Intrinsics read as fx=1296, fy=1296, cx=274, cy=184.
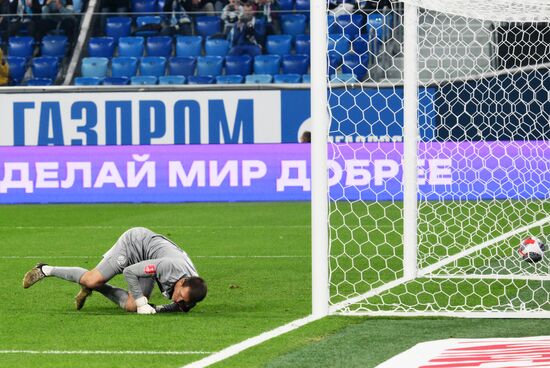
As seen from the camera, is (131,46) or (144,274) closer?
(144,274)

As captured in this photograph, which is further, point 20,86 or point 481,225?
point 20,86

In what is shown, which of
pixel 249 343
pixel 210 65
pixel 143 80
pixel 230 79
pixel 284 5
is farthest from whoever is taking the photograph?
pixel 284 5

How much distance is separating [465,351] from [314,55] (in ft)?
8.34

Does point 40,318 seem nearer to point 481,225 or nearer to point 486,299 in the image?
point 486,299

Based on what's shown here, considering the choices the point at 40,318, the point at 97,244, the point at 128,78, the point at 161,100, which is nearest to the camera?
the point at 40,318

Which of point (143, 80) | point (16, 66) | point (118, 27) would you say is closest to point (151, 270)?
point (143, 80)

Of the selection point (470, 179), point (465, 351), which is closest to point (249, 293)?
point (465, 351)

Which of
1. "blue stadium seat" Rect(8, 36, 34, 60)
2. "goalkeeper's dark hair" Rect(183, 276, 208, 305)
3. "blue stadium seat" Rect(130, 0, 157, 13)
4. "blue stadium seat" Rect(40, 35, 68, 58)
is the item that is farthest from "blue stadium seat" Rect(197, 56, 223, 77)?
"goalkeeper's dark hair" Rect(183, 276, 208, 305)

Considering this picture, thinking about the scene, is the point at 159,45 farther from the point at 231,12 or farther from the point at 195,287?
the point at 195,287

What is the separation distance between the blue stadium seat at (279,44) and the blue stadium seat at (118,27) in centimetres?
289

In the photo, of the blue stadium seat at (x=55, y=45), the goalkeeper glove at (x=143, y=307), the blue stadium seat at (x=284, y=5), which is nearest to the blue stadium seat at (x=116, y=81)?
the blue stadium seat at (x=55, y=45)

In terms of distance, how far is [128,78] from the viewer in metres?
Answer: 24.1

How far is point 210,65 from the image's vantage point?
24328 mm

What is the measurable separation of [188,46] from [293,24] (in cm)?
206
